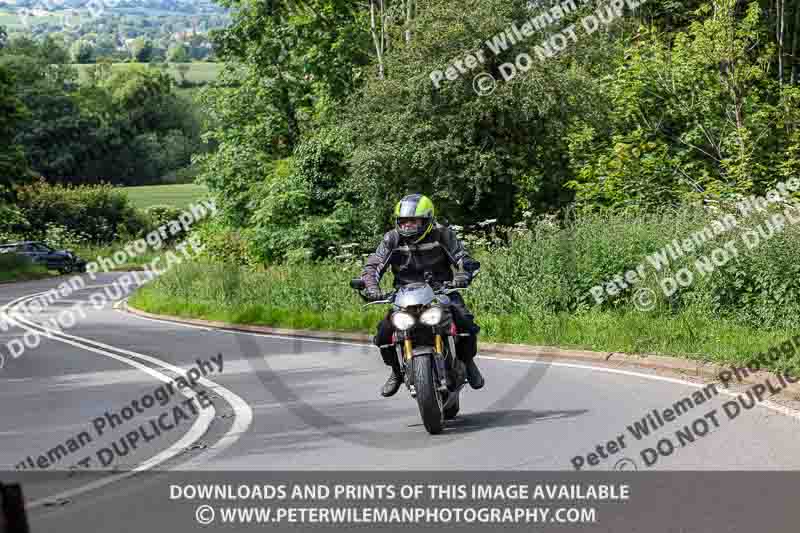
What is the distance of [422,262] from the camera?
34.3ft

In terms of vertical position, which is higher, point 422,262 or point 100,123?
point 100,123

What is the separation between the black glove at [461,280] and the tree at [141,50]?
181502mm

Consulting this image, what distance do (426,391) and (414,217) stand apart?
4.91 ft

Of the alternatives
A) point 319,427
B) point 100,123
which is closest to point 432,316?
point 319,427

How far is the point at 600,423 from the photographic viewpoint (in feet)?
33.5

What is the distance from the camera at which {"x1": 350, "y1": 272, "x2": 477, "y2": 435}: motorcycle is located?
971 cm

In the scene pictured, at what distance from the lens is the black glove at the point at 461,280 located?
33.6ft

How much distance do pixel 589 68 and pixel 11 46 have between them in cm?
11353
